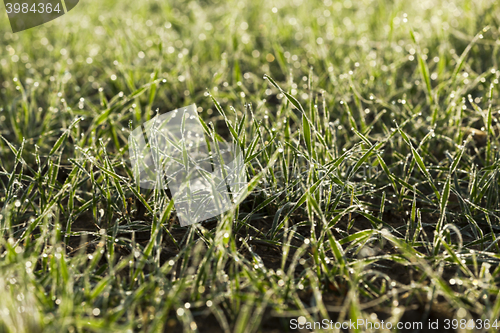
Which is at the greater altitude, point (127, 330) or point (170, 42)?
point (170, 42)

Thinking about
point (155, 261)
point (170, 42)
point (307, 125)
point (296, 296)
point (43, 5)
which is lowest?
point (296, 296)

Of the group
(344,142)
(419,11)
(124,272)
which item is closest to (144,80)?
(344,142)

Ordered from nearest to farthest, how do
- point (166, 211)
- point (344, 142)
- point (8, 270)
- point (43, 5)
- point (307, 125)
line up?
1. point (8, 270)
2. point (166, 211)
3. point (307, 125)
4. point (344, 142)
5. point (43, 5)

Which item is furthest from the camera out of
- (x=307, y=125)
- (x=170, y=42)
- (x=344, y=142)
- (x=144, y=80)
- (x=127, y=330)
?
(x=170, y=42)

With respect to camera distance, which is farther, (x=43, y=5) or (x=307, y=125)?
(x=43, y=5)

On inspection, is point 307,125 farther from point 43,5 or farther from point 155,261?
point 43,5

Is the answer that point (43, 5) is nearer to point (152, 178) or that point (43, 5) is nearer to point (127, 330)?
point (152, 178)
